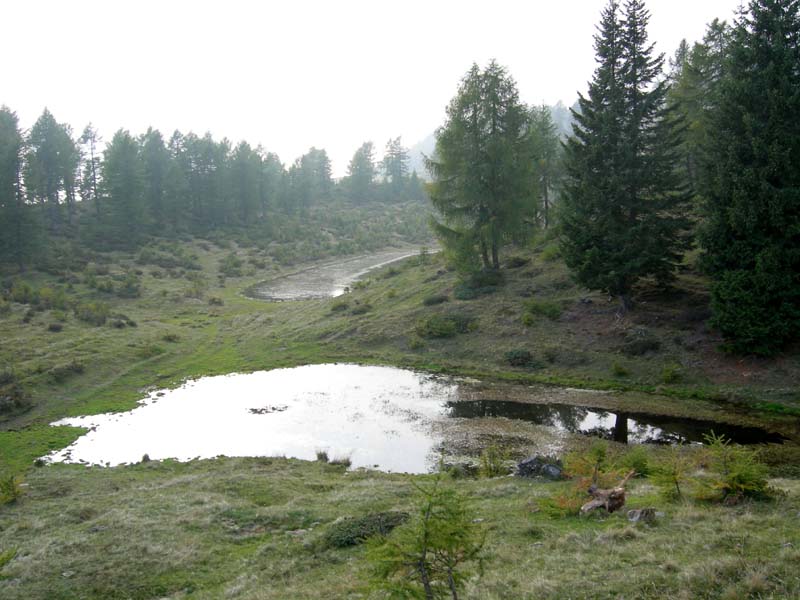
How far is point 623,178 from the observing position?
29.8 meters

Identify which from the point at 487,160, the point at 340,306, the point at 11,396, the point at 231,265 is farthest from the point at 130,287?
the point at 487,160

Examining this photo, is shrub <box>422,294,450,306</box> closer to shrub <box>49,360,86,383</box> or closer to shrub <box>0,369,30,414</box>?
shrub <box>49,360,86,383</box>

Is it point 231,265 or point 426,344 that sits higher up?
point 231,265

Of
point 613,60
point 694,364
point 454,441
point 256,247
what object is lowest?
point 454,441

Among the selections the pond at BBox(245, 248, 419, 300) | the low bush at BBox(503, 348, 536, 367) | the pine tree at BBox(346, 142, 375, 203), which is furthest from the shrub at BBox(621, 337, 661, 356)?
the pine tree at BBox(346, 142, 375, 203)

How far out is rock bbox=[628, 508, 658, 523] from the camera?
35.8ft

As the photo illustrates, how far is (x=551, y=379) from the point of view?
2744cm

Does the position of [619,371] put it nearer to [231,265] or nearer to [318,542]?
[318,542]

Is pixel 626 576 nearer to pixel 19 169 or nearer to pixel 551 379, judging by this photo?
pixel 551 379

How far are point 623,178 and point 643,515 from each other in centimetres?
A: 2327

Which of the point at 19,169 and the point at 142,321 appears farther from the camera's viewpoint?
the point at 19,169

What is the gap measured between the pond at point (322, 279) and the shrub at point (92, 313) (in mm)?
17366

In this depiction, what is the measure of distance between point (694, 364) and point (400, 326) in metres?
18.6

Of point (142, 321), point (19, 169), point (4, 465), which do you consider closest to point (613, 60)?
point (4, 465)
